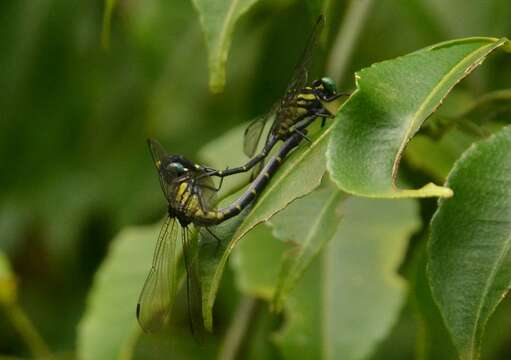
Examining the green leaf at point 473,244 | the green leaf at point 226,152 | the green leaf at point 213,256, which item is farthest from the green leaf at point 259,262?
the green leaf at point 473,244

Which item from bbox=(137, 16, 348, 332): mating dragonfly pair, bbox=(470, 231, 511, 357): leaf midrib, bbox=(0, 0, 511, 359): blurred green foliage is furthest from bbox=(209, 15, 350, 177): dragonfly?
bbox=(0, 0, 511, 359): blurred green foliage

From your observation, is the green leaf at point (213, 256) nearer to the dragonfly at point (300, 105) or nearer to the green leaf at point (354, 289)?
the dragonfly at point (300, 105)

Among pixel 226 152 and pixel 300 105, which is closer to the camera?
pixel 300 105

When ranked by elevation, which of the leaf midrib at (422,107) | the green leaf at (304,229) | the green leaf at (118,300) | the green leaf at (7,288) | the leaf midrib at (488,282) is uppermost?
the leaf midrib at (422,107)

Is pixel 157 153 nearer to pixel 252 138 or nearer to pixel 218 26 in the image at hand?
pixel 252 138

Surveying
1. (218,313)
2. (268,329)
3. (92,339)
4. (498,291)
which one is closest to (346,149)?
(498,291)

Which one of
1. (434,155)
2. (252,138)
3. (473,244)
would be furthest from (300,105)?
(434,155)

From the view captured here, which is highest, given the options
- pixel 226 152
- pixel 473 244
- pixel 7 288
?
pixel 473 244
